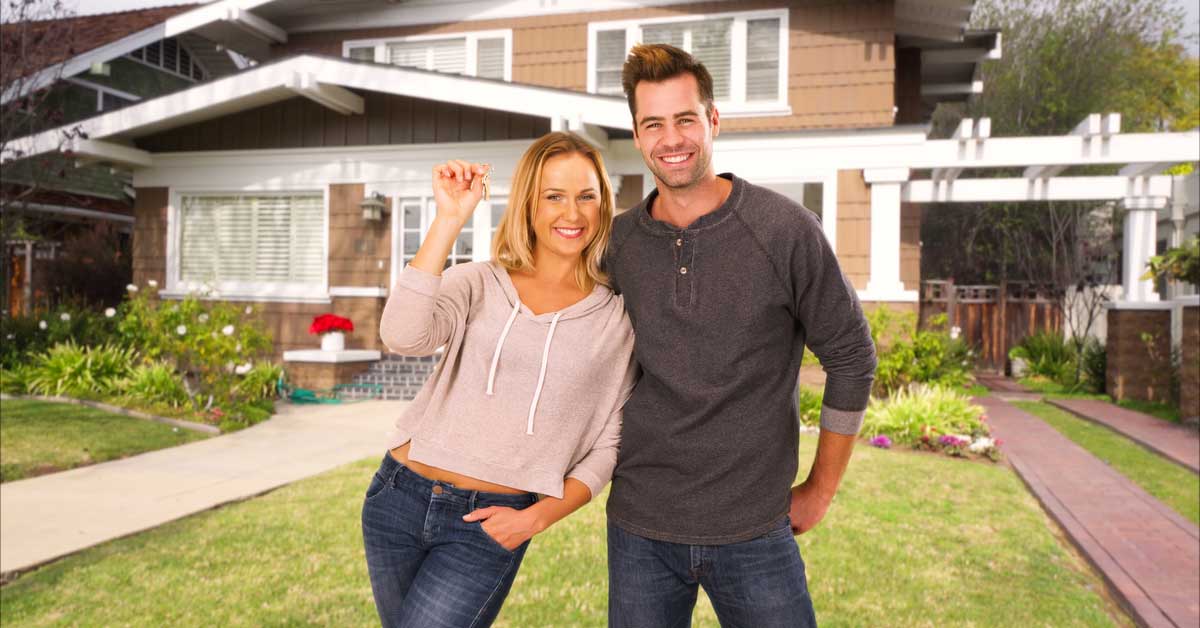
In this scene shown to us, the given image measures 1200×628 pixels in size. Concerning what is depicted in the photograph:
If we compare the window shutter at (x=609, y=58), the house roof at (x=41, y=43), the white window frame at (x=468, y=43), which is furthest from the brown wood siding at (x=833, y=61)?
the house roof at (x=41, y=43)

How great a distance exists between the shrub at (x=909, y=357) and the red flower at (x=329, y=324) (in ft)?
24.0

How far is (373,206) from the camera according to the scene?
12.7 meters

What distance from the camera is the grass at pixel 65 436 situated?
7.01 m

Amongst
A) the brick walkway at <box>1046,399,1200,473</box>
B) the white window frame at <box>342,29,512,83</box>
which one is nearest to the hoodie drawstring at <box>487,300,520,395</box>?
the brick walkway at <box>1046,399,1200,473</box>

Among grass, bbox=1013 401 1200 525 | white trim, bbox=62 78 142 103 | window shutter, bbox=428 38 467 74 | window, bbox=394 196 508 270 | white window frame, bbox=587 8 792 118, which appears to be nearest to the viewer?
grass, bbox=1013 401 1200 525

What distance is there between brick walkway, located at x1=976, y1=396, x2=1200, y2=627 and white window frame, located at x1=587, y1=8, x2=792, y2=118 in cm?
569

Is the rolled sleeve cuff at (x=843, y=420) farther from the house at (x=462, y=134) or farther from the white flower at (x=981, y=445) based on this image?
the house at (x=462, y=134)

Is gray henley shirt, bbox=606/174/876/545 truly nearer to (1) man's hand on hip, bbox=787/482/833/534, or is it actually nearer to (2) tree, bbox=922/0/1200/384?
(1) man's hand on hip, bbox=787/482/833/534

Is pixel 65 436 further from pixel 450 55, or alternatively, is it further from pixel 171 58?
pixel 171 58

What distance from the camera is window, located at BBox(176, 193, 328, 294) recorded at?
13.5 meters

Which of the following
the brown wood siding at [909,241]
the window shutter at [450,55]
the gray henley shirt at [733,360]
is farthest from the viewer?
the brown wood siding at [909,241]

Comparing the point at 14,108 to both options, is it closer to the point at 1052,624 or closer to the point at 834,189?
the point at 834,189

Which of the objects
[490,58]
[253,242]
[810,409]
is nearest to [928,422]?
[810,409]

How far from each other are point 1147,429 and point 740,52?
7218 millimetres
